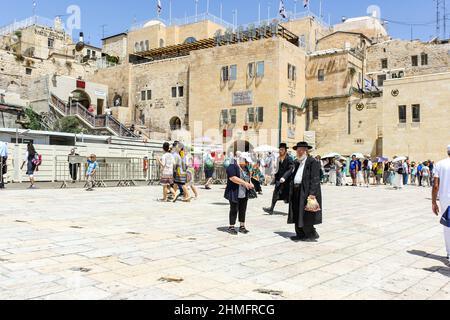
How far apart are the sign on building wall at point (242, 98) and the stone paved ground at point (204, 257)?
82.6ft

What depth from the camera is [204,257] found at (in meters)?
5.62

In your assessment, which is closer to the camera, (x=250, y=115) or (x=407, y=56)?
(x=250, y=115)

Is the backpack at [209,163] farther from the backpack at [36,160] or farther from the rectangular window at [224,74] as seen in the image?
the rectangular window at [224,74]

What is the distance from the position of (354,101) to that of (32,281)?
112 ft

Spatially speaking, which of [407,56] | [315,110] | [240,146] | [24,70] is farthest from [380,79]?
[24,70]

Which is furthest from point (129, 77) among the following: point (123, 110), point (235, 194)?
point (235, 194)

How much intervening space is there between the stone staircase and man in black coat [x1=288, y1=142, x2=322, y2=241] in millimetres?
27158

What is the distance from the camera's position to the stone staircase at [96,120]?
108 ft

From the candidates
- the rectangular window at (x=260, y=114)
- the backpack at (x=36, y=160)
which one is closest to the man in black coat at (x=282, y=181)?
the backpack at (x=36, y=160)

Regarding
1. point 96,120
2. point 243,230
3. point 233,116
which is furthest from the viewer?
point 233,116

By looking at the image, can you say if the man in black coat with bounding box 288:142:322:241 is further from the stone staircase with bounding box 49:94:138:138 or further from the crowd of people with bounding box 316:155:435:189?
the stone staircase with bounding box 49:94:138:138

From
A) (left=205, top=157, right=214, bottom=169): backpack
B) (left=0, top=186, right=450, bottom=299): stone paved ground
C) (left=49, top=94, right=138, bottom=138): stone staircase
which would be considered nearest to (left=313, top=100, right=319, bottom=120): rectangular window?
(left=49, top=94, right=138, bottom=138): stone staircase

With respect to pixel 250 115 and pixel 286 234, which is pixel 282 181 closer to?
pixel 286 234

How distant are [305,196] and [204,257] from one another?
84.6 inches
